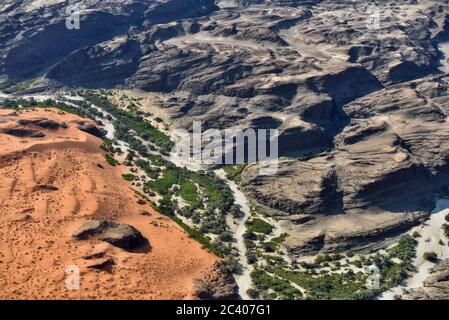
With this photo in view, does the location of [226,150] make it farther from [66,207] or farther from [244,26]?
[244,26]

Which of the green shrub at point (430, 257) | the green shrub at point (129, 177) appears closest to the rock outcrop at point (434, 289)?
the green shrub at point (430, 257)

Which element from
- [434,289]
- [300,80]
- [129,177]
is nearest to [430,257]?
[434,289]

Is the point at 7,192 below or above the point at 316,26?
below

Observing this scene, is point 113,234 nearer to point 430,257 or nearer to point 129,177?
point 129,177

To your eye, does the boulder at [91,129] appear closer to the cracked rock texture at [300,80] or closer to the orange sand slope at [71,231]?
the orange sand slope at [71,231]

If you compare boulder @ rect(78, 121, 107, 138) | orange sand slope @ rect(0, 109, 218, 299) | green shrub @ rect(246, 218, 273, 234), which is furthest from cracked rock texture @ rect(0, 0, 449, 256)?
orange sand slope @ rect(0, 109, 218, 299)

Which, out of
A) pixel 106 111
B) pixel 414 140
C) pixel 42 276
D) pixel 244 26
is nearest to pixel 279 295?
pixel 42 276

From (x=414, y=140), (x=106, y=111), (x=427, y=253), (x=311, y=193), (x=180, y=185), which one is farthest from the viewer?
(x=106, y=111)

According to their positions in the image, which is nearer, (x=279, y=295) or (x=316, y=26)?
(x=279, y=295)
